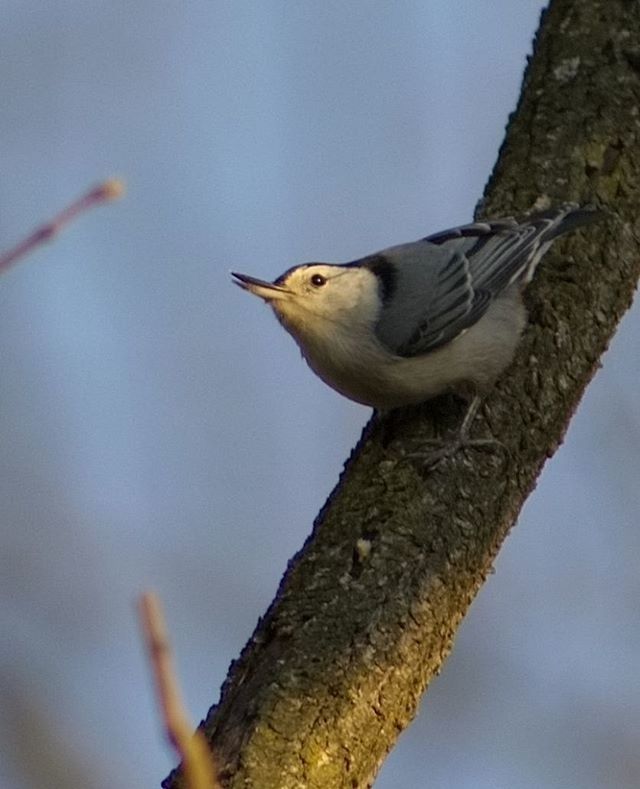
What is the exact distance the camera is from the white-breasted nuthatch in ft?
11.2

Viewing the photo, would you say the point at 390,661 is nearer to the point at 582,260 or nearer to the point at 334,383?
the point at 334,383

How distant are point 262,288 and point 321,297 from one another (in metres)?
0.22

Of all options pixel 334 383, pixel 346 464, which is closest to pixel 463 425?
pixel 346 464

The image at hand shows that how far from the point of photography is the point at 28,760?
4102 mm

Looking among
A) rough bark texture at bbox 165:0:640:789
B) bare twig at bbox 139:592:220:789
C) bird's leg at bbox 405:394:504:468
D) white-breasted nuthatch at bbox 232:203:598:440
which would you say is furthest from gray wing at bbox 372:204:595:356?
bare twig at bbox 139:592:220:789

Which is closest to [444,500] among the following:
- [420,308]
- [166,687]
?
[420,308]

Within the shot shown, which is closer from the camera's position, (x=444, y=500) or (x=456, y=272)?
(x=444, y=500)

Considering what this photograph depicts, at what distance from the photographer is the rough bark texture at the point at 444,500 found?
2.31 meters

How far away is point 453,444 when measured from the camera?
3.02m

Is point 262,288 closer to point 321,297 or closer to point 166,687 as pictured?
point 321,297

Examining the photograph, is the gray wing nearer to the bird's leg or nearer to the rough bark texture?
the rough bark texture

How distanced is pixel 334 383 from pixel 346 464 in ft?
1.66

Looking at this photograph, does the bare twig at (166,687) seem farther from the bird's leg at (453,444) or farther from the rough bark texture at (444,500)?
the bird's leg at (453,444)

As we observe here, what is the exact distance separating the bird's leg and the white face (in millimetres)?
599
